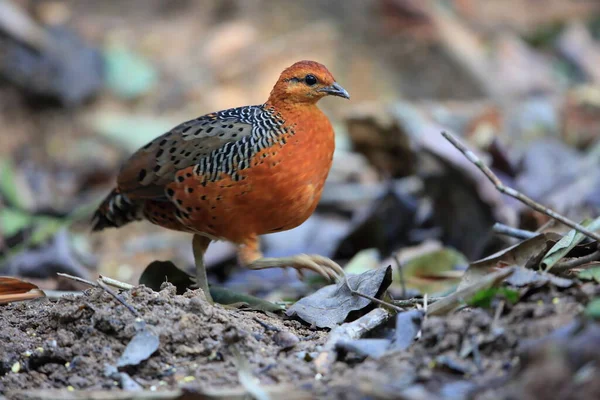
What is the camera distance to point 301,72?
495cm

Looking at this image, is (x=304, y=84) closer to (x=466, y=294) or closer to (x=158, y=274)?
(x=158, y=274)

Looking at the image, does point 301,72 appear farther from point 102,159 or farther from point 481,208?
point 102,159

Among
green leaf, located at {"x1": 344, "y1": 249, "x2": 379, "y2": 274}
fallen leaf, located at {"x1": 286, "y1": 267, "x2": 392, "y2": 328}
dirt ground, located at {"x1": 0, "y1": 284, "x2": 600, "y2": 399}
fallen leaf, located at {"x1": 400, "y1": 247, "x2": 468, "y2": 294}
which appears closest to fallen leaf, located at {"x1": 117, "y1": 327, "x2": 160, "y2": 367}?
dirt ground, located at {"x1": 0, "y1": 284, "x2": 600, "y2": 399}

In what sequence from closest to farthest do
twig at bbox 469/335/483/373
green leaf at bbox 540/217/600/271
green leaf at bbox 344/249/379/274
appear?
twig at bbox 469/335/483/373 < green leaf at bbox 540/217/600/271 < green leaf at bbox 344/249/379/274

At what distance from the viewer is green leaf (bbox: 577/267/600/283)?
3422 millimetres

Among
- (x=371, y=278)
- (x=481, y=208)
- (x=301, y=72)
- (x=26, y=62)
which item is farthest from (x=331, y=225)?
(x=26, y=62)

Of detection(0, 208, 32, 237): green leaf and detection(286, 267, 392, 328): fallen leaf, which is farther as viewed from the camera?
detection(0, 208, 32, 237): green leaf

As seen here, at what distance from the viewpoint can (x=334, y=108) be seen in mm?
11289

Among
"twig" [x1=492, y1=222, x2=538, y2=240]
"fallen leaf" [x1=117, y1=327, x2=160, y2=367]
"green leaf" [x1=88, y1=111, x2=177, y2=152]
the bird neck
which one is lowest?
"fallen leaf" [x1=117, y1=327, x2=160, y2=367]

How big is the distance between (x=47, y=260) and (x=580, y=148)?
18.9ft

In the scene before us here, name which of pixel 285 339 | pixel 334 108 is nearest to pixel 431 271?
pixel 285 339

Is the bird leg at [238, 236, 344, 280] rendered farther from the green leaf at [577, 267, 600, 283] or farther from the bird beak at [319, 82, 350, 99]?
the green leaf at [577, 267, 600, 283]

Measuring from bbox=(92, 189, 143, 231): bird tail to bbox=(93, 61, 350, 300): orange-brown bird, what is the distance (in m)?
0.23

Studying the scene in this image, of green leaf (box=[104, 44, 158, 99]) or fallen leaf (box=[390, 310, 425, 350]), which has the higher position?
green leaf (box=[104, 44, 158, 99])
